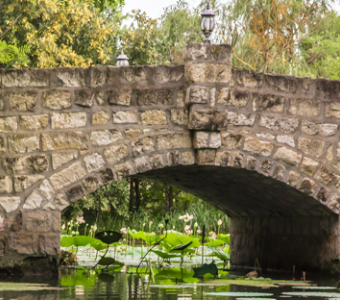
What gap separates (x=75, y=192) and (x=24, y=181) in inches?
19.5

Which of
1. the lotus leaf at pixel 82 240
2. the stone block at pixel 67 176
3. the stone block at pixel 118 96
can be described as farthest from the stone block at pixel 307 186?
the lotus leaf at pixel 82 240

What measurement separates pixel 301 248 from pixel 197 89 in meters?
2.76

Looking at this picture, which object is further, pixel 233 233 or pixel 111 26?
pixel 111 26

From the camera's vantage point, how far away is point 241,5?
45.3 feet

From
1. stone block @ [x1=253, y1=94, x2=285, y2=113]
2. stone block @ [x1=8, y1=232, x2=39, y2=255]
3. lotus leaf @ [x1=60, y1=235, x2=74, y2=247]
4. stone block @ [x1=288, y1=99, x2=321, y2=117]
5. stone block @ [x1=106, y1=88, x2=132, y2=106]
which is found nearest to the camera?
stone block @ [x1=8, y1=232, x2=39, y2=255]

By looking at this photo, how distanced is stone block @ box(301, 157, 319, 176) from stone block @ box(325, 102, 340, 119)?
518 millimetres

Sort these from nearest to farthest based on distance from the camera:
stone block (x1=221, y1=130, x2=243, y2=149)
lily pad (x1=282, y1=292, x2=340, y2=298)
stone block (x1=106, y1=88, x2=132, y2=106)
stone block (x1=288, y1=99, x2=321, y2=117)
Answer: lily pad (x1=282, y1=292, x2=340, y2=298) → stone block (x1=106, y1=88, x2=132, y2=106) → stone block (x1=221, y1=130, x2=243, y2=149) → stone block (x1=288, y1=99, x2=321, y2=117)

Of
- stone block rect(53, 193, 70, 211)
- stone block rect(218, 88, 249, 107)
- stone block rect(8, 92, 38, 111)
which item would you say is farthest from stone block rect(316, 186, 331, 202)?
stone block rect(8, 92, 38, 111)

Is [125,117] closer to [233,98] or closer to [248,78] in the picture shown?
[233,98]

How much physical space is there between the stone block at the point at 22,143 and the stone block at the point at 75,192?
51 centimetres

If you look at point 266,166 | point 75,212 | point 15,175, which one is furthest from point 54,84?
point 75,212

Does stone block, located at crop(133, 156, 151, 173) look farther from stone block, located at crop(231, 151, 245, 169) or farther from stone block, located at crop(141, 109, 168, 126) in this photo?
stone block, located at crop(231, 151, 245, 169)

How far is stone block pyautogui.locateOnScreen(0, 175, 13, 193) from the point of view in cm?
551

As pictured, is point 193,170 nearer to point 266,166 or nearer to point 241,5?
point 266,166
